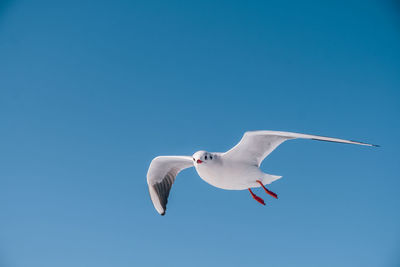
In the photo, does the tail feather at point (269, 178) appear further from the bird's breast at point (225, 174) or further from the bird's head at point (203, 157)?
the bird's head at point (203, 157)

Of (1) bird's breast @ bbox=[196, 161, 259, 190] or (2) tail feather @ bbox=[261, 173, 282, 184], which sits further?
(2) tail feather @ bbox=[261, 173, 282, 184]

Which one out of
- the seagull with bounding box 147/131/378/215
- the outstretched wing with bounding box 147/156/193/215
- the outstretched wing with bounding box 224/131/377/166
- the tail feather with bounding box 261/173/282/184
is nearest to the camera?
the outstretched wing with bounding box 224/131/377/166

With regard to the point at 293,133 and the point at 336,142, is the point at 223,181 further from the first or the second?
the point at 336,142

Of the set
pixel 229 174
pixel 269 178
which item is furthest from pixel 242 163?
Result: pixel 269 178

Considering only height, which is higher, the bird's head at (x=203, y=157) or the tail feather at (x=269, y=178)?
the bird's head at (x=203, y=157)

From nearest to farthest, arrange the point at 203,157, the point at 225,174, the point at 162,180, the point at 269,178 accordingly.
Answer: the point at 203,157
the point at 225,174
the point at 269,178
the point at 162,180

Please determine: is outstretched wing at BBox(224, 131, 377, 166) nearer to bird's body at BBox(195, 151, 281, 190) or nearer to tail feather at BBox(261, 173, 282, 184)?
bird's body at BBox(195, 151, 281, 190)

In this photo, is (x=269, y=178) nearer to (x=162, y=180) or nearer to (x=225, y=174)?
(x=225, y=174)

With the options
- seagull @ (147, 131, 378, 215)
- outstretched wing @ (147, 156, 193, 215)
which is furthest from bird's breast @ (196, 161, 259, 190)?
outstretched wing @ (147, 156, 193, 215)

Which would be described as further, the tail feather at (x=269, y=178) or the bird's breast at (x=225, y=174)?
the tail feather at (x=269, y=178)

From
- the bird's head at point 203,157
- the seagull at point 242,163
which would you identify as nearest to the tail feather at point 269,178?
the seagull at point 242,163

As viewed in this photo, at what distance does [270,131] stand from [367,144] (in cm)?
110

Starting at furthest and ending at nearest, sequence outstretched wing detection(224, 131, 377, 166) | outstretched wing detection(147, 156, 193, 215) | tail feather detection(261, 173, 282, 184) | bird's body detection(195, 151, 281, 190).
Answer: outstretched wing detection(147, 156, 193, 215), tail feather detection(261, 173, 282, 184), bird's body detection(195, 151, 281, 190), outstretched wing detection(224, 131, 377, 166)

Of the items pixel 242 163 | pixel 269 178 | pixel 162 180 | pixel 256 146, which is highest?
pixel 162 180
